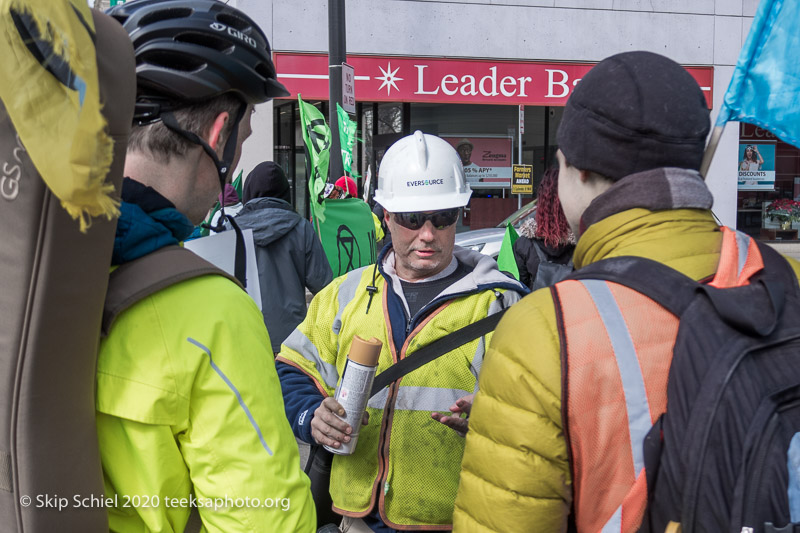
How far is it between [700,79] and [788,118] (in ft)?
44.1

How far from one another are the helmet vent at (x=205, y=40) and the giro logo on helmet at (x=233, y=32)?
24 mm

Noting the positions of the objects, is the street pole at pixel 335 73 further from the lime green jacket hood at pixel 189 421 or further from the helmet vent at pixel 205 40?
the lime green jacket hood at pixel 189 421

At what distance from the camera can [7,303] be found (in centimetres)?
108

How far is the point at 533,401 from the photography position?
132 centimetres

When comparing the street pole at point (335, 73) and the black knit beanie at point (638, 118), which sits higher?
the street pole at point (335, 73)

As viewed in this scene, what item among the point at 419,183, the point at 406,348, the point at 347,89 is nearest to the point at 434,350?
the point at 406,348

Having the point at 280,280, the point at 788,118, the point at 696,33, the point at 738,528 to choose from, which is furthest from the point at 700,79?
the point at 738,528

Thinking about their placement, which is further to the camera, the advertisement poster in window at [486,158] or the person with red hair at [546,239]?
the advertisement poster in window at [486,158]

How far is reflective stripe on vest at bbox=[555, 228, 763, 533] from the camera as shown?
128 cm

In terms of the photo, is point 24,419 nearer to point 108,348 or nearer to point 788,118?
point 108,348

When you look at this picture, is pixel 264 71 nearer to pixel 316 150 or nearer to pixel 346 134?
pixel 316 150

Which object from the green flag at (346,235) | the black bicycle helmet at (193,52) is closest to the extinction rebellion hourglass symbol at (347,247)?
the green flag at (346,235)

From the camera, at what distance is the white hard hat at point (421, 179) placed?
2721 millimetres

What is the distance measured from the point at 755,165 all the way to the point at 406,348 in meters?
15.3
